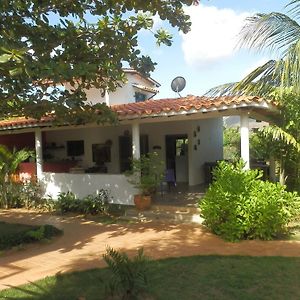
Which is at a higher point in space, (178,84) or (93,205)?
(178,84)

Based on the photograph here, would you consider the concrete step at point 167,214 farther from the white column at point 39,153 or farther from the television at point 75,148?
the television at point 75,148

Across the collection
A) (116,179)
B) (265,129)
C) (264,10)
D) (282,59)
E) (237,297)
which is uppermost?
(264,10)

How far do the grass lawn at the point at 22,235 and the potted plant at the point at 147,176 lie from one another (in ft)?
8.28

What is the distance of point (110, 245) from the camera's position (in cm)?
839

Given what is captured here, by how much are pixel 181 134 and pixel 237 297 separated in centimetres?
1024

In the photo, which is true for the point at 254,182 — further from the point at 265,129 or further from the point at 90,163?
the point at 90,163

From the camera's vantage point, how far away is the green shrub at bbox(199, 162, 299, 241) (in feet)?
26.9

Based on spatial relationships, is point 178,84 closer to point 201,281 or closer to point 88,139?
point 88,139

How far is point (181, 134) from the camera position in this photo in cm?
1512

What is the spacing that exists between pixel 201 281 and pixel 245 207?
2748 millimetres

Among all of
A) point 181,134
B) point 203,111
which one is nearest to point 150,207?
point 203,111

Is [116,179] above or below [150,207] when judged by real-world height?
above

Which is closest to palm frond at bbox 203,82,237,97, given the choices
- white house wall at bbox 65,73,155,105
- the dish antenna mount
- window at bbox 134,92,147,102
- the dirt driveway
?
the dirt driveway

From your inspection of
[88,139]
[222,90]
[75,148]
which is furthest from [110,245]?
[75,148]
